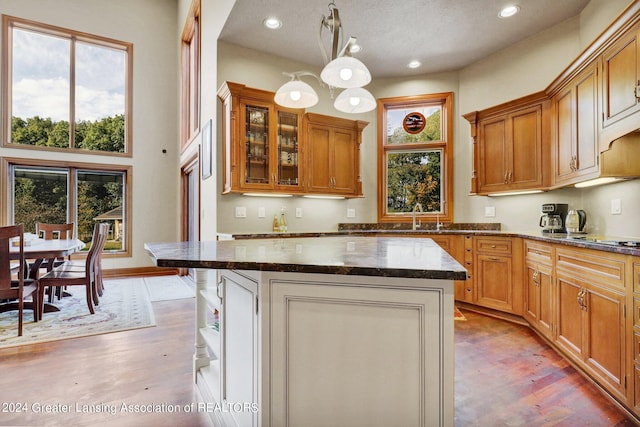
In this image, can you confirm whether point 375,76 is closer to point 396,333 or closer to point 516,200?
point 516,200

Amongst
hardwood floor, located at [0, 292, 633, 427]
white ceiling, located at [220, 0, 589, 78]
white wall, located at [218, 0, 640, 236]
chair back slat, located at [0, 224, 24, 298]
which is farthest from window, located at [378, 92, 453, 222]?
chair back slat, located at [0, 224, 24, 298]

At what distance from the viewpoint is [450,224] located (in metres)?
4.46

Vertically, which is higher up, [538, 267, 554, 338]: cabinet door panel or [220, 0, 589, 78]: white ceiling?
[220, 0, 589, 78]: white ceiling

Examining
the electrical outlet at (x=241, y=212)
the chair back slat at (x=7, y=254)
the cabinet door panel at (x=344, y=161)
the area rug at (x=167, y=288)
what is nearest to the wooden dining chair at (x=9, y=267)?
the chair back slat at (x=7, y=254)

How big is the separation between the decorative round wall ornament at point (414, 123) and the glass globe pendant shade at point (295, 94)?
2.73m

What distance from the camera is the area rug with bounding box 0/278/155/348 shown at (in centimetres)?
292

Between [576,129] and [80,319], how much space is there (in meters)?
5.01

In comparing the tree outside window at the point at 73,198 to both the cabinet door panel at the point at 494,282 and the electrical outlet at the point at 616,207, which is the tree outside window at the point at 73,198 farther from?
the electrical outlet at the point at 616,207

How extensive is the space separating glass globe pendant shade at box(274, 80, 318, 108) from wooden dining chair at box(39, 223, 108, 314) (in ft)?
9.25

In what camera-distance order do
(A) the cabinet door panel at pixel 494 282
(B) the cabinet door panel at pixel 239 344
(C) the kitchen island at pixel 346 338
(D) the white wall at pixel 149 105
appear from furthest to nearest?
(D) the white wall at pixel 149 105 < (A) the cabinet door panel at pixel 494 282 < (B) the cabinet door panel at pixel 239 344 < (C) the kitchen island at pixel 346 338

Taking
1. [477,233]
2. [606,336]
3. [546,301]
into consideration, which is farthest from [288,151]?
[606,336]

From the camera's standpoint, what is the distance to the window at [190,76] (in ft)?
15.6

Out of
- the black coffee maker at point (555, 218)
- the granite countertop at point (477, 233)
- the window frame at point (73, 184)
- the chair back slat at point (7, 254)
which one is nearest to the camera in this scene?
the granite countertop at point (477, 233)

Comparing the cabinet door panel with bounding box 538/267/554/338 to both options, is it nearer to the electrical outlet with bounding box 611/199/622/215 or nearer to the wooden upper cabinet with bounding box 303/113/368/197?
the electrical outlet with bounding box 611/199/622/215
